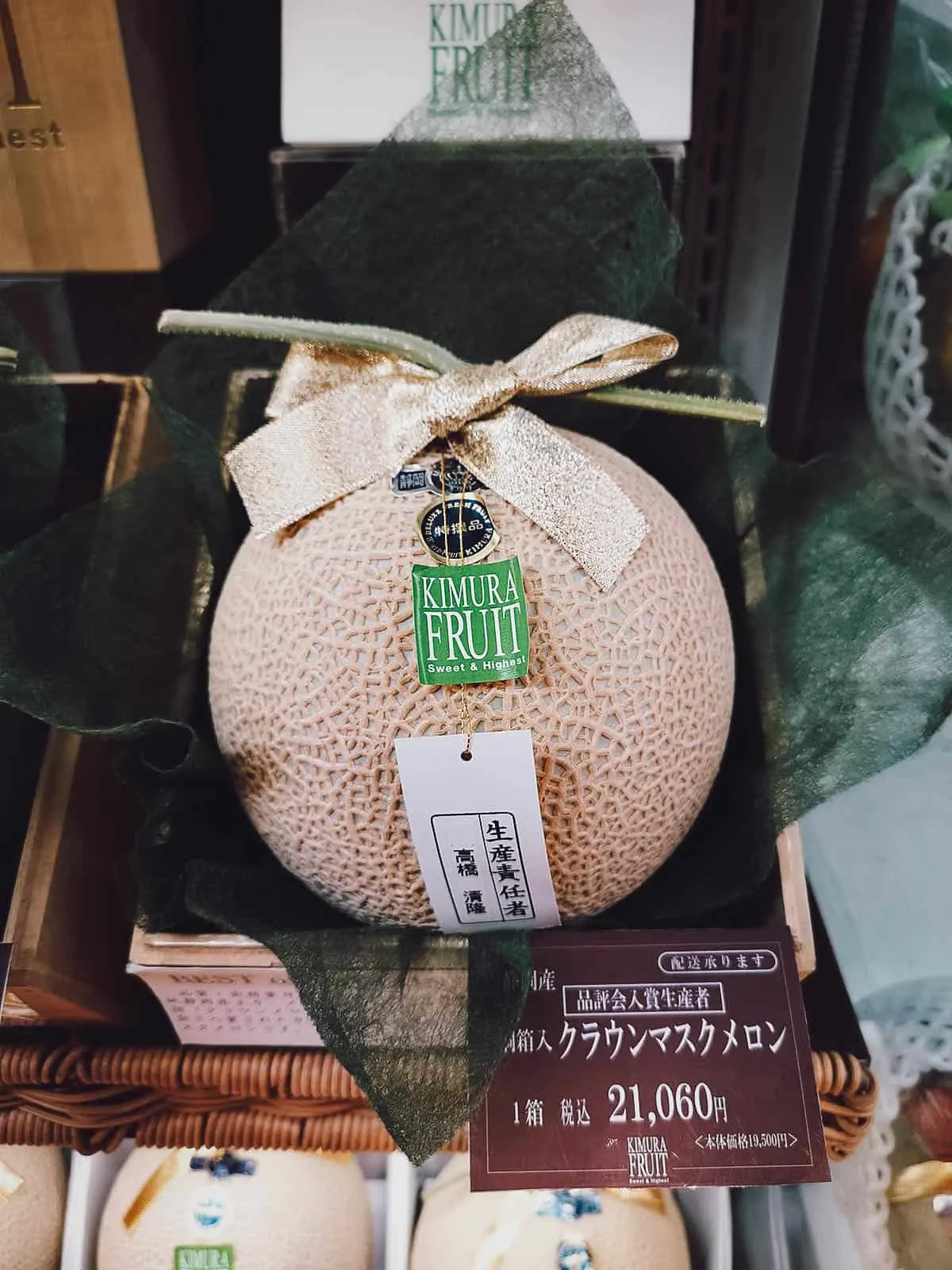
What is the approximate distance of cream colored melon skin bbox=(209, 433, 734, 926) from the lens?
0.57 m

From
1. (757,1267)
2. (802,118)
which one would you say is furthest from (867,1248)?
(802,118)

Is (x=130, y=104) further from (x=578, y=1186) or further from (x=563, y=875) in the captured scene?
(x=578, y=1186)

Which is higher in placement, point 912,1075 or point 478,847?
point 478,847

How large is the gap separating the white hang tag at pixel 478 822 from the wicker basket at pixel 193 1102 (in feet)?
0.55

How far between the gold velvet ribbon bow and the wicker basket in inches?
13.4

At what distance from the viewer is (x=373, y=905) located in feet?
2.08

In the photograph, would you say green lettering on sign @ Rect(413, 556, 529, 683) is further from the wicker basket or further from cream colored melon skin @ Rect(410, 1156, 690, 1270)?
cream colored melon skin @ Rect(410, 1156, 690, 1270)

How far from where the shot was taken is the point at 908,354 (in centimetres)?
85

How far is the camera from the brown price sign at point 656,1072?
22.1 inches

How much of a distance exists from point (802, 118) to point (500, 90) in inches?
10.3

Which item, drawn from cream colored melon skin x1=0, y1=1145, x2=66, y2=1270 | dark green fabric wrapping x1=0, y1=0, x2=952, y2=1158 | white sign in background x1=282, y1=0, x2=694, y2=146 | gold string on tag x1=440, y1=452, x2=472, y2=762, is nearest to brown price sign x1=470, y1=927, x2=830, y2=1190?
dark green fabric wrapping x1=0, y1=0, x2=952, y2=1158

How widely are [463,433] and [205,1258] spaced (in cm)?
62

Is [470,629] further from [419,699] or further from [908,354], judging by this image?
[908,354]

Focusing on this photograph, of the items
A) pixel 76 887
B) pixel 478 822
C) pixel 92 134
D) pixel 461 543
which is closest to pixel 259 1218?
pixel 76 887
